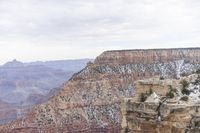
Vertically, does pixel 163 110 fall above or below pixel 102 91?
above

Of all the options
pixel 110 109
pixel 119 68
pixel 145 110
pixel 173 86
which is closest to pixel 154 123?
pixel 145 110

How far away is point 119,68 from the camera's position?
10344 cm

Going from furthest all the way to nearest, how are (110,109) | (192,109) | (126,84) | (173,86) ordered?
(126,84)
(110,109)
(173,86)
(192,109)

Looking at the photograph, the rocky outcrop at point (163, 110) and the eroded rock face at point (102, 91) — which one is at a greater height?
the rocky outcrop at point (163, 110)

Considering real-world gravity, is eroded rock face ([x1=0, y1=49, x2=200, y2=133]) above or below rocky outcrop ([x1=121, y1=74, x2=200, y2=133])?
below

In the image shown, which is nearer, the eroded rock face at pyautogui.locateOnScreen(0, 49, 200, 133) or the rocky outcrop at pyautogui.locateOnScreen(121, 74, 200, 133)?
the rocky outcrop at pyautogui.locateOnScreen(121, 74, 200, 133)

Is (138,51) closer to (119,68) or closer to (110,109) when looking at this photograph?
(119,68)

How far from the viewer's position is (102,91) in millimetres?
99625

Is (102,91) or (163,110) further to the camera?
(102,91)

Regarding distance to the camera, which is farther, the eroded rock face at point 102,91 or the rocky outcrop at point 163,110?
the eroded rock face at point 102,91

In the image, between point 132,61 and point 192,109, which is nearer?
point 192,109

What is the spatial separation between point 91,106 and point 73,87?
5.74 meters

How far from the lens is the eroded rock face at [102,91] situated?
3595 inches

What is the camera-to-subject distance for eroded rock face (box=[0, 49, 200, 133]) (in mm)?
91312
